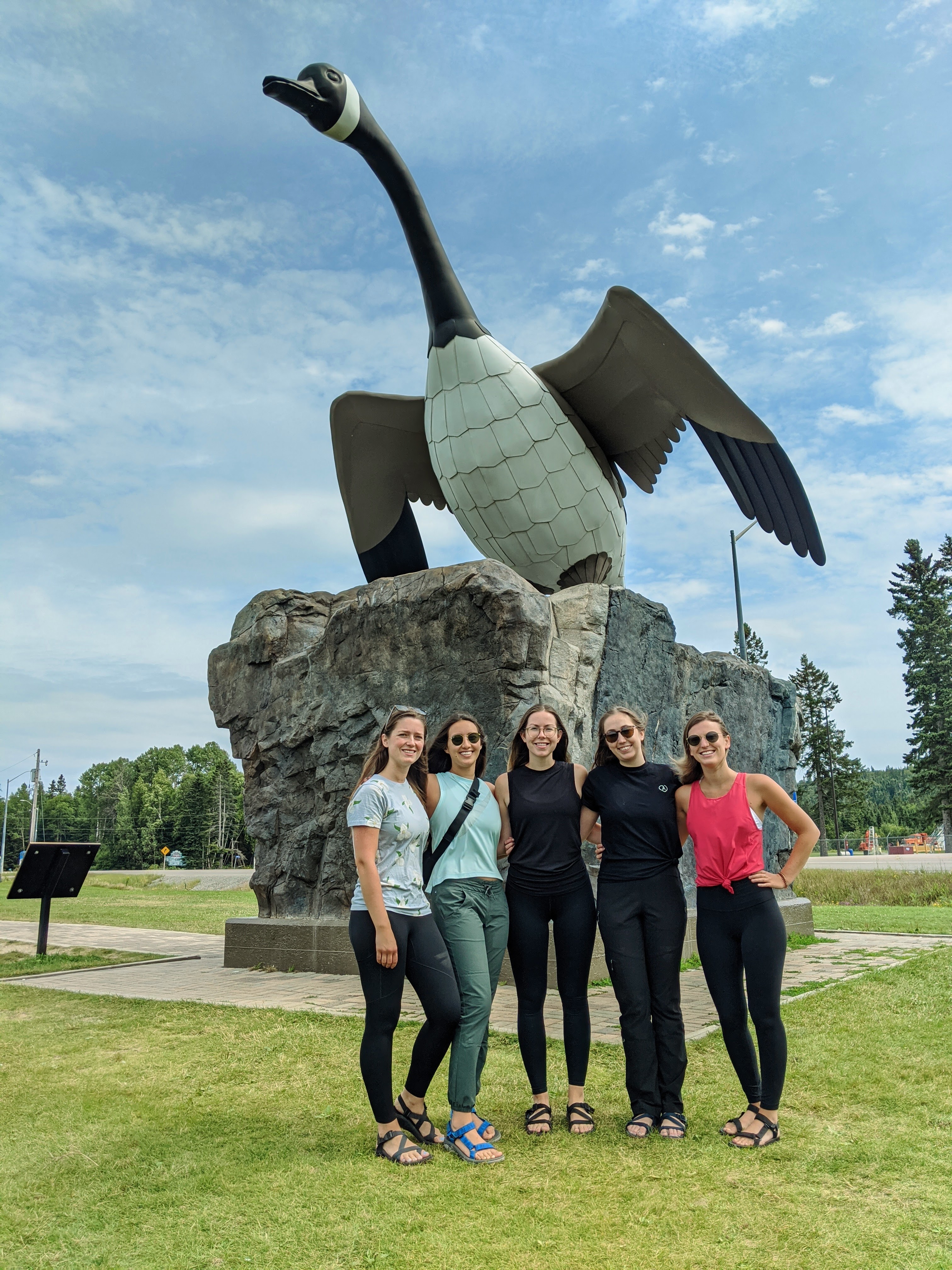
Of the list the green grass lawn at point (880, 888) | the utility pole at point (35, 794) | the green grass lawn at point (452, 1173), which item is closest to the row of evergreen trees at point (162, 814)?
the utility pole at point (35, 794)

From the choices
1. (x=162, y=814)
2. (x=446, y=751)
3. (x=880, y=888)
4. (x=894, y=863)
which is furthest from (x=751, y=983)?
(x=162, y=814)

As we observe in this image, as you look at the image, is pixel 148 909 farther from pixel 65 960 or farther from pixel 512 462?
pixel 512 462

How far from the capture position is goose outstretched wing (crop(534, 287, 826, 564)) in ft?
23.4

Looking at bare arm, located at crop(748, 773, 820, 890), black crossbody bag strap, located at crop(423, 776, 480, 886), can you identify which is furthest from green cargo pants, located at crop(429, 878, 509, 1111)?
bare arm, located at crop(748, 773, 820, 890)

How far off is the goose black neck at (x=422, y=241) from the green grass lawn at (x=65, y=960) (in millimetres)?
6317

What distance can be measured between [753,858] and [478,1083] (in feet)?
4.26

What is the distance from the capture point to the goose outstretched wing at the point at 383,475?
28.7ft

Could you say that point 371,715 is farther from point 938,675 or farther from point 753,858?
point 938,675

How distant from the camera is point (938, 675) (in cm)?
3972

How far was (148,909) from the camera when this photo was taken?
15.9m

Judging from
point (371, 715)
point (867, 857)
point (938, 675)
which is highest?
point (938, 675)

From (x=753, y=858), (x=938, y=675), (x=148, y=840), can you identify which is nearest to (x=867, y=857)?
(x=938, y=675)

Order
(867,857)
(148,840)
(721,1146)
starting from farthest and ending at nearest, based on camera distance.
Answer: (148,840) → (867,857) → (721,1146)

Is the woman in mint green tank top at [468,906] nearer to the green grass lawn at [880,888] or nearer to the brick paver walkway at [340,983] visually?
the brick paver walkway at [340,983]
